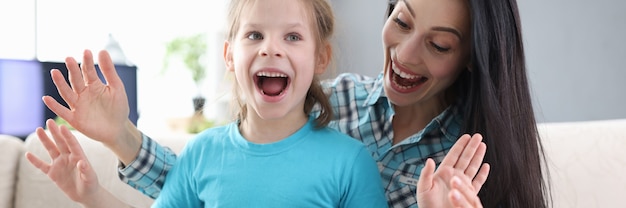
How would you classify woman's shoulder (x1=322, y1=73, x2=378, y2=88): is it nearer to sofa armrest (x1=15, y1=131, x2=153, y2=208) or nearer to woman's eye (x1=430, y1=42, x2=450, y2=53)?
woman's eye (x1=430, y1=42, x2=450, y2=53)

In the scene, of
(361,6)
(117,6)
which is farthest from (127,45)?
(361,6)

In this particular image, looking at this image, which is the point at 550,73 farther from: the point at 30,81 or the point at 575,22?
the point at 30,81

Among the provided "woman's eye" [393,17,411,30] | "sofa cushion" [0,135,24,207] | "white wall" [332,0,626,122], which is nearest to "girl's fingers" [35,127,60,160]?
"sofa cushion" [0,135,24,207]

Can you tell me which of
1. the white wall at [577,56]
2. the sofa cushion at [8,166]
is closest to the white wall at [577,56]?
the white wall at [577,56]

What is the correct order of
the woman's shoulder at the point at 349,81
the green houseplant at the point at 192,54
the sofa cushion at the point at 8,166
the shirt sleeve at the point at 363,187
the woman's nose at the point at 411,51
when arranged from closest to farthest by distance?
1. the shirt sleeve at the point at 363,187
2. the woman's nose at the point at 411,51
3. the woman's shoulder at the point at 349,81
4. the sofa cushion at the point at 8,166
5. the green houseplant at the point at 192,54

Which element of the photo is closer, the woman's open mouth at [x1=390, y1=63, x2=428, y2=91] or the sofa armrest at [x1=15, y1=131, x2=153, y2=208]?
the woman's open mouth at [x1=390, y1=63, x2=428, y2=91]

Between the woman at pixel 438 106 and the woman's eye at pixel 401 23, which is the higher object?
the woman's eye at pixel 401 23

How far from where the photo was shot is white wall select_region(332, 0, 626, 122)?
343 cm

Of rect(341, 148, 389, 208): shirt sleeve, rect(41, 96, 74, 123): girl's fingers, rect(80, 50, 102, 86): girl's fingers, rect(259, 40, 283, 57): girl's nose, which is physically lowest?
rect(341, 148, 389, 208): shirt sleeve

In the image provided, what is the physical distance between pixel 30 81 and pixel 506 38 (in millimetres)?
2114

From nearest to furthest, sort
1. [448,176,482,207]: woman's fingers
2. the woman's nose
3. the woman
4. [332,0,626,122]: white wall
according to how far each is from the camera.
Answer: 1. [448,176,482,207]: woman's fingers
2. the woman
3. the woman's nose
4. [332,0,626,122]: white wall

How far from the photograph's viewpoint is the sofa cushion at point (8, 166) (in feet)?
5.93

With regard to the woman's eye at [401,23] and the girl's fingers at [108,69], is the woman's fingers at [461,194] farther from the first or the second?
the girl's fingers at [108,69]

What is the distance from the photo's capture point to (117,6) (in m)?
4.96
